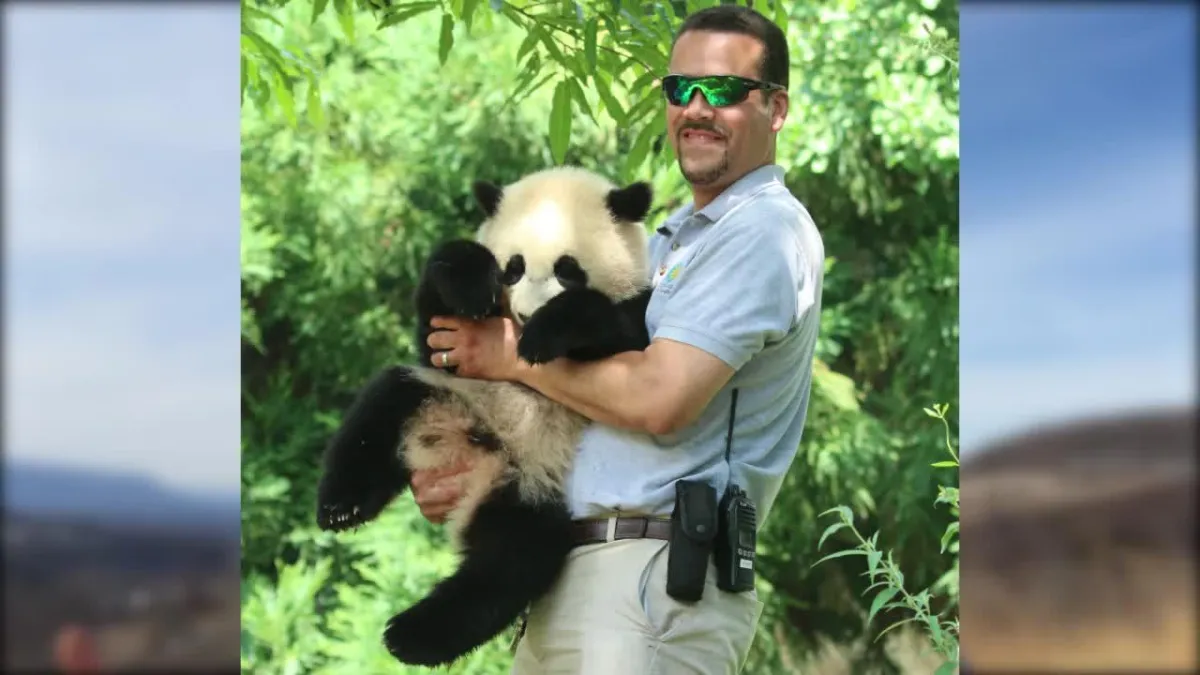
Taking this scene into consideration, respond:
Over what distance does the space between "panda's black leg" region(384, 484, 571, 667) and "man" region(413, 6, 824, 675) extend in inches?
1.9

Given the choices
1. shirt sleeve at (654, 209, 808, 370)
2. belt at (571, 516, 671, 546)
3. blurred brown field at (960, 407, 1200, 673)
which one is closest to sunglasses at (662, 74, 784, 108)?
shirt sleeve at (654, 209, 808, 370)

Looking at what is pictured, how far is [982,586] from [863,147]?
6844 millimetres

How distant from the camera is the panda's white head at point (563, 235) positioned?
2445mm

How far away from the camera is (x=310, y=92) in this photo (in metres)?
3.50

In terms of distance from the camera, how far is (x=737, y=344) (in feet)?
6.70

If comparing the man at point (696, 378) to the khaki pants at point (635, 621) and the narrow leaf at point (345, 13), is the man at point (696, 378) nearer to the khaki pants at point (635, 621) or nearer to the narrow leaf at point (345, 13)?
the khaki pants at point (635, 621)

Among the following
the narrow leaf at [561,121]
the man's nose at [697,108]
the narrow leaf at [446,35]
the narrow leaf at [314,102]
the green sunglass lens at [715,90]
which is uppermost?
the narrow leaf at [446,35]

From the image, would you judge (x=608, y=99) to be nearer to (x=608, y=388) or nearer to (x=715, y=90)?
(x=715, y=90)

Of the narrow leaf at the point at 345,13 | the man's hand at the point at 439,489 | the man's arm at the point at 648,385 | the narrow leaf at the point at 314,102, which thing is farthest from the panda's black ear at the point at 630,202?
the narrow leaf at the point at 314,102

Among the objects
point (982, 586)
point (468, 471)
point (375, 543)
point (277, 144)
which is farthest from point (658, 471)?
point (277, 144)

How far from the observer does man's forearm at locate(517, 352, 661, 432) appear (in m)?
2.06

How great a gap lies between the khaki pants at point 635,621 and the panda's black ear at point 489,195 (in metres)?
0.87

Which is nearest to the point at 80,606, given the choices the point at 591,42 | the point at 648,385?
the point at 648,385

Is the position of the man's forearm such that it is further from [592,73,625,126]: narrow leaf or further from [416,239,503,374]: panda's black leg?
[592,73,625,126]: narrow leaf
